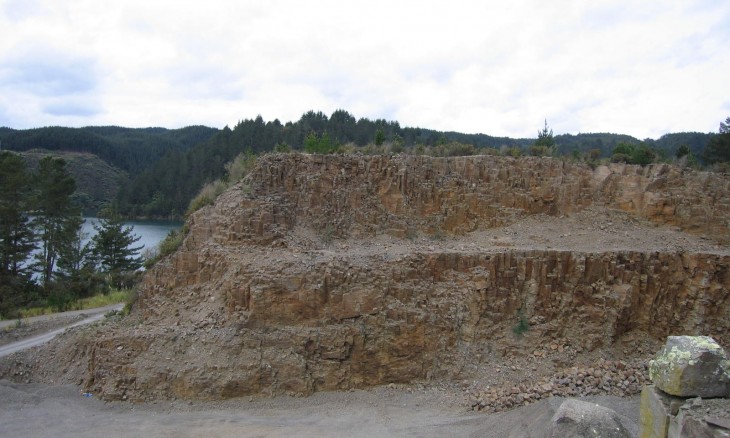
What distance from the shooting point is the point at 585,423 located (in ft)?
24.6

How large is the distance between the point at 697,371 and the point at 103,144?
91.6 meters

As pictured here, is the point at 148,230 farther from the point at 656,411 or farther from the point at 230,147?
the point at 656,411

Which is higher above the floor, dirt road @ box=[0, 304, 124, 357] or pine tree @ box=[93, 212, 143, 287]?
pine tree @ box=[93, 212, 143, 287]

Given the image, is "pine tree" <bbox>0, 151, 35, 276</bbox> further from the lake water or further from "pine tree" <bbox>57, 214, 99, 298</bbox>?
the lake water

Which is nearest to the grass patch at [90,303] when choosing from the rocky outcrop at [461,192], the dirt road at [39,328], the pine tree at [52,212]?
the dirt road at [39,328]

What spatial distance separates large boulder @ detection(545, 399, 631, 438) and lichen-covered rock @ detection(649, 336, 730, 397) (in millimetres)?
1864

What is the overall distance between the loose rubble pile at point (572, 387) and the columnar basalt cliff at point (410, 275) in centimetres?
120

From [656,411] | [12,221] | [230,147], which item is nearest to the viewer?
[656,411]

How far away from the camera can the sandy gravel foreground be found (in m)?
9.51

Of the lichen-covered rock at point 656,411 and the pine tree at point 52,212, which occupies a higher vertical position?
the pine tree at point 52,212

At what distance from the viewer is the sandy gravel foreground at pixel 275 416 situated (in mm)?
9508

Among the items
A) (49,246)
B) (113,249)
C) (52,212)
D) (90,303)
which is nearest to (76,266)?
(49,246)

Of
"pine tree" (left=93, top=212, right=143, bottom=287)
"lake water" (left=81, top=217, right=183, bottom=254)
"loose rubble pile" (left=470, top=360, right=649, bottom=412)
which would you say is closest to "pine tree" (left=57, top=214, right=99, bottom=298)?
"pine tree" (left=93, top=212, right=143, bottom=287)

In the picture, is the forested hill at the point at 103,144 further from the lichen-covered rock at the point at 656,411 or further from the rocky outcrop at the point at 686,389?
the rocky outcrop at the point at 686,389
